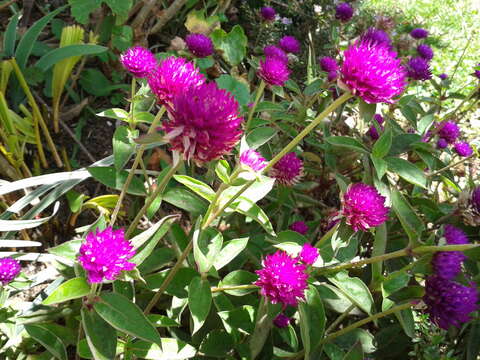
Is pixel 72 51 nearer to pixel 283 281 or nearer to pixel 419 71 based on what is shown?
pixel 283 281

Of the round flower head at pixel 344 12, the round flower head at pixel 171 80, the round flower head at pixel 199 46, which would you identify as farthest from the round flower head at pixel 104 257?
the round flower head at pixel 344 12

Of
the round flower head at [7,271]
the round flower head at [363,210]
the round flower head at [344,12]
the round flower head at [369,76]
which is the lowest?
the round flower head at [7,271]

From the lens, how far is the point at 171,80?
3.11 ft

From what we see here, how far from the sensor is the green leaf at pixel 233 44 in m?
2.30

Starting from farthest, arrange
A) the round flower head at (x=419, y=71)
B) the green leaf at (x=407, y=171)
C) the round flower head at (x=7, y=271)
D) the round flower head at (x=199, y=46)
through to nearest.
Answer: the round flower head at (x=419, y=71), the round flower head at (x=199, y=46), the green leaf at (x=407, y=171), the round flower head at (x=7, y=271)

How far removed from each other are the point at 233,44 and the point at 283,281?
1642 mm

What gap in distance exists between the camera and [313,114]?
1811 mm

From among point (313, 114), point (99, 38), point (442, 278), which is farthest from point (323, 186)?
point (99, 38)

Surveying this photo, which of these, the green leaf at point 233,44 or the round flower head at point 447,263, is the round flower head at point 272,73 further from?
the green leaf at point 233,44

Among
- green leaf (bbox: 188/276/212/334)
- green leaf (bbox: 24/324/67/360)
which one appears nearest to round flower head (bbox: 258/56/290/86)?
green leaf (bbox: 188/276/212/334)

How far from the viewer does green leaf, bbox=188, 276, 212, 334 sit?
38.7 inches

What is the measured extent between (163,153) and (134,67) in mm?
762

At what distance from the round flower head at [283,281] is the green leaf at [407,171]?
1.77 ft

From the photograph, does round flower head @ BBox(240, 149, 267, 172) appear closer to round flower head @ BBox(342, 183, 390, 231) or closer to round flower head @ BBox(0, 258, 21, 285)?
round flower head @ BBox(342, 183, 390, 231)
